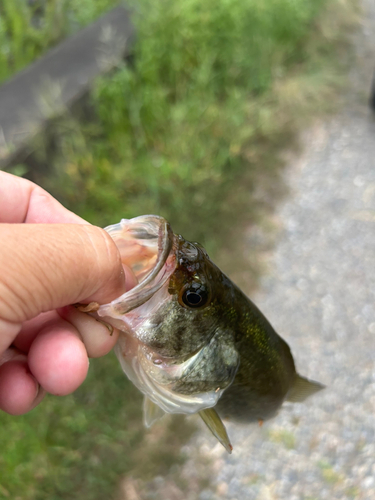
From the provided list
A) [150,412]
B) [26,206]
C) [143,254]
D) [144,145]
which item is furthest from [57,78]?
[150,412]

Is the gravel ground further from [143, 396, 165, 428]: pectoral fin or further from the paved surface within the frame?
the paved surface

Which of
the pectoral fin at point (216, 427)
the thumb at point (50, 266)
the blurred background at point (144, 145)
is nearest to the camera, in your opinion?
the thumb at point (50, 266)

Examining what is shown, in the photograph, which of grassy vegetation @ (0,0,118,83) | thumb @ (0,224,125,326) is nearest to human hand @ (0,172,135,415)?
thumb @ (0,224,125,326)

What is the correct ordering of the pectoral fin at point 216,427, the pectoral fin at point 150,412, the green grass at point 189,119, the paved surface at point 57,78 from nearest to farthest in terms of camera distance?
1. the pectoral fin at point 216,427
2. the pectoral fin at point 150,412
3. the paved surface at point 57,78
4. the green grass at point 189,119

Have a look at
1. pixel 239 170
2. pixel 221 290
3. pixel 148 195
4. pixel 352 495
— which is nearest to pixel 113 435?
pixel 352 495

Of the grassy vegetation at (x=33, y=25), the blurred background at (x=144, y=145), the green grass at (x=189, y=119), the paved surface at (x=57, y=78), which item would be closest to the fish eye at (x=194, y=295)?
the blurred background at (x=144, y=145)

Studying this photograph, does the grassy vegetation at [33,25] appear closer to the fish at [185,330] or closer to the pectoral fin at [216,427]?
the fish at [185,330]
